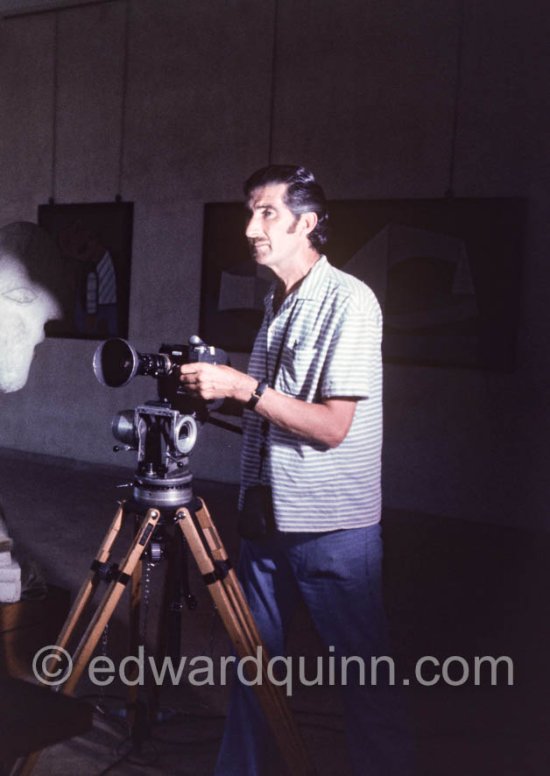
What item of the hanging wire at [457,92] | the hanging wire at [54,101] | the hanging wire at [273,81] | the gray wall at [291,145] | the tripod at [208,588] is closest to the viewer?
the tripod at [208,588]

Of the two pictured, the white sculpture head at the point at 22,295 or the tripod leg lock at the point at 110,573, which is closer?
the tripod leg lock at the point at 110,573

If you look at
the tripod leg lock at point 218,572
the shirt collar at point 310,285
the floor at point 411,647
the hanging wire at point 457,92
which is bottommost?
the floor at point 411,647

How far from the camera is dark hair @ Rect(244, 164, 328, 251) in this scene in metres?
1.79

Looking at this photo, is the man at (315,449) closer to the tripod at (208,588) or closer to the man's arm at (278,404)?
the man's arm at (278,404)

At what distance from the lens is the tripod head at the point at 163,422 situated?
171 centimetres

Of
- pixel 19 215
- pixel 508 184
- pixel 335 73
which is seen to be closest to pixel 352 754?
pixel 508 184

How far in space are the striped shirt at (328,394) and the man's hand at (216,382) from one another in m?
0.16

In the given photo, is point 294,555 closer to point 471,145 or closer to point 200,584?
point 200,584

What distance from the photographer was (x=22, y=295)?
9.52 feet

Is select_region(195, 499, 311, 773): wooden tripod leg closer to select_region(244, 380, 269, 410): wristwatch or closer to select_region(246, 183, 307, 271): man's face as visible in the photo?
select_region(244, 380, 269, 410): wristwatch

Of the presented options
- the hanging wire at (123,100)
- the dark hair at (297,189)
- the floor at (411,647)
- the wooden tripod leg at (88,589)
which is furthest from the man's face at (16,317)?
the hanging wire at (123,100)

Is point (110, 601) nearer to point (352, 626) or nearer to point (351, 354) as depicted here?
point (352, 626)

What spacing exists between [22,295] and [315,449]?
5.47 feet

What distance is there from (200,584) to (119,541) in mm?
786
